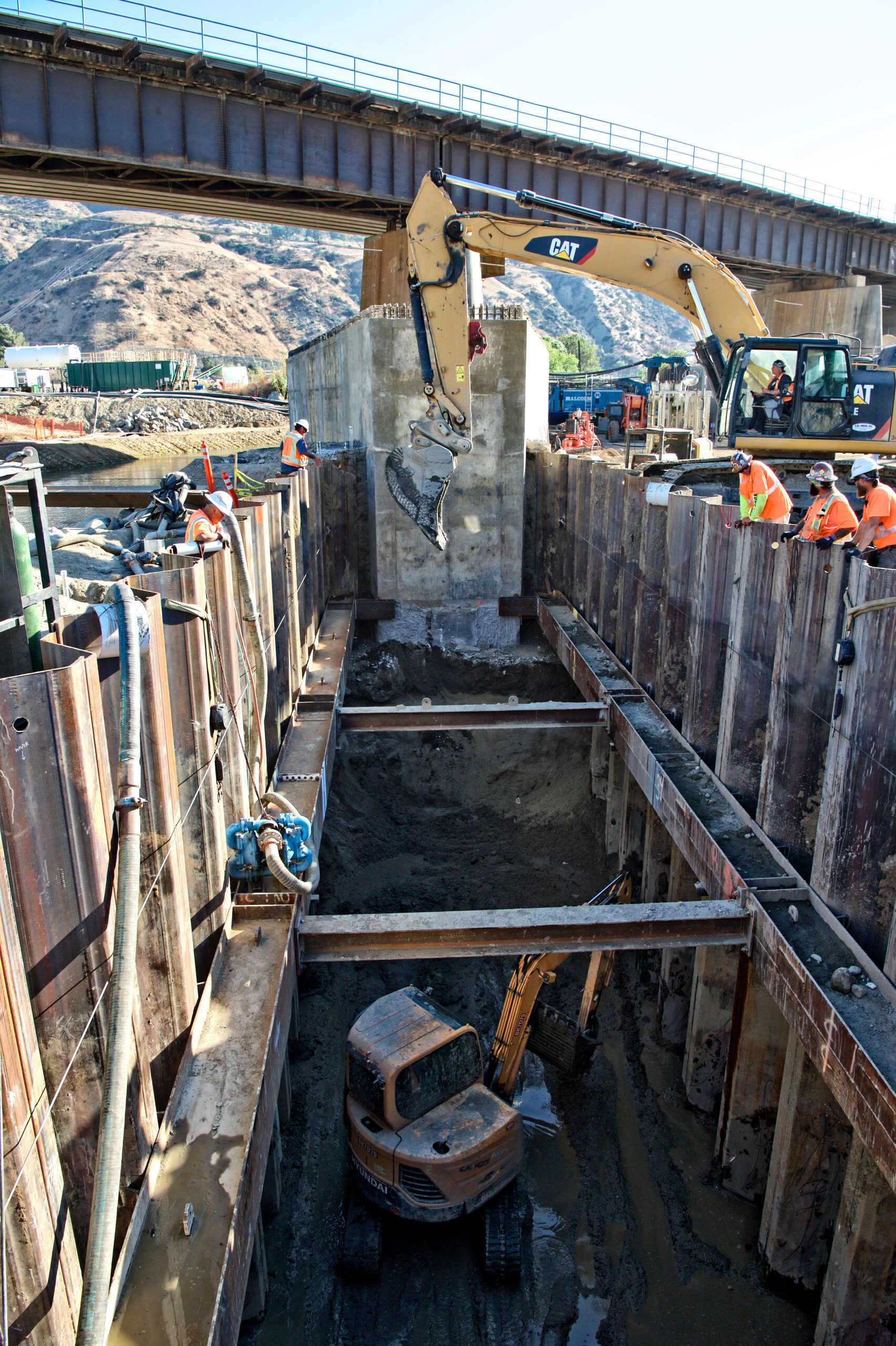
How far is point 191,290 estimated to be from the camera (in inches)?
4254

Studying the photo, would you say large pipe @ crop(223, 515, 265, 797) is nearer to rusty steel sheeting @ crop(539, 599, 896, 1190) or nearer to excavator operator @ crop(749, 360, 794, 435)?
rusty steel sheeting @ crop(539, 599, 896, 1190)

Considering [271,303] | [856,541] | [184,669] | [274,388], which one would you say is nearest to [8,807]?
[184,669]

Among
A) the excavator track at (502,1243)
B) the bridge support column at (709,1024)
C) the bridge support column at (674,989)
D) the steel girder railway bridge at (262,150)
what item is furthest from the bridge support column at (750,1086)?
the steel girder railway bridge at (262,150)

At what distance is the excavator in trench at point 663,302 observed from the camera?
13.2 metres

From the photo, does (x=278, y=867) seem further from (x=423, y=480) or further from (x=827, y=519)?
(x=423, y=480)

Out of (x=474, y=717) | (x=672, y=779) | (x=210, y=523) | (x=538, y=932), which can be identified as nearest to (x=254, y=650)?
(x=210, y=523)

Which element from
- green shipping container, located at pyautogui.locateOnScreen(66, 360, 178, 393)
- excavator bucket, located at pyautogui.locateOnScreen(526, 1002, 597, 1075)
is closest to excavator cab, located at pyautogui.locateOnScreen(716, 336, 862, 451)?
excavator bucket, located at pyautogui.locateOnScreen(526, 1002, 597, 1075)

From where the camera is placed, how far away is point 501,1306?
7766 mm

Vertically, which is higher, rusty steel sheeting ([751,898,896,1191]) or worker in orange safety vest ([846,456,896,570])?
worker in orange safety vest ([846,456,896,570])

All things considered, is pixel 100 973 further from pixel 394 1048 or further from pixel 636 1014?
pixel 636 1014

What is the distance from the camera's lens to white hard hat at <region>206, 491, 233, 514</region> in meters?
7.08

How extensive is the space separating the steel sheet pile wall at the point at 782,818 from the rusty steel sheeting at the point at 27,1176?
4.01m

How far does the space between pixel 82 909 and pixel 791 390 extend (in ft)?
40.9

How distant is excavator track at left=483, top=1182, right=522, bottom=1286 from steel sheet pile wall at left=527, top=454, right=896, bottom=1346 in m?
1.95
